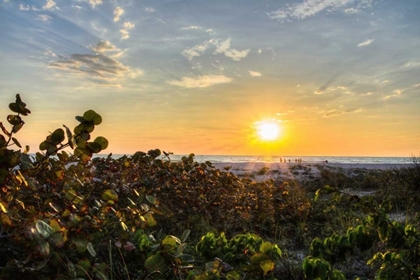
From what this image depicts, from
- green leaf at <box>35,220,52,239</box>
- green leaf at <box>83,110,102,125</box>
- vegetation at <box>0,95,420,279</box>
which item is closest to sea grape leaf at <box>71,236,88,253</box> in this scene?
vegetation at <box>0,95,420,279</box>

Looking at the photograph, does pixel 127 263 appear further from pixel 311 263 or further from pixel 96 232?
pixel 311 263

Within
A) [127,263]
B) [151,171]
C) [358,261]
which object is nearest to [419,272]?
[127,263]

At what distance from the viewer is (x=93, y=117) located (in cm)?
215

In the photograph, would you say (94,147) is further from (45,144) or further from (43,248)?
(43,248)

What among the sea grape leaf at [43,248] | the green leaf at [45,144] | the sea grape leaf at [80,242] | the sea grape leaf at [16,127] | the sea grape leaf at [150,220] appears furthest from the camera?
the sea grape leaf at [150,220]

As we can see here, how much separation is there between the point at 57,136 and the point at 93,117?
31 centimetres

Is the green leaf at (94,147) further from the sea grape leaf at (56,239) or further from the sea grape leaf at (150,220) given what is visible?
the sea grape leaf at (150,220)

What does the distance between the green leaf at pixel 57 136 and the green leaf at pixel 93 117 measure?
25 cm

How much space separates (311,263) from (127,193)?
3200 mm

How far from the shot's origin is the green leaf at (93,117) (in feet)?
6.97

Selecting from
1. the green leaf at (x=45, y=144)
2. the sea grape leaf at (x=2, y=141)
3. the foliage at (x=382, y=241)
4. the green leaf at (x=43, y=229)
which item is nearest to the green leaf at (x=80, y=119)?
the green leaf at (x=45, y=144)

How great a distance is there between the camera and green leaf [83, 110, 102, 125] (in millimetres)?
2125

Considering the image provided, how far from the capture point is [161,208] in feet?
18.5

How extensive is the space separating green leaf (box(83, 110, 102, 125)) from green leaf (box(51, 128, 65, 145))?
25cm
